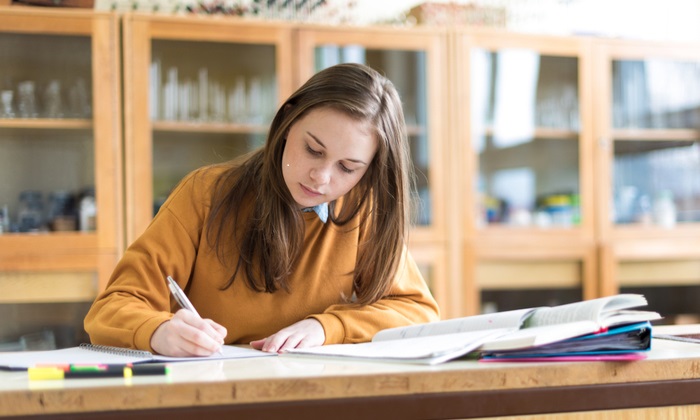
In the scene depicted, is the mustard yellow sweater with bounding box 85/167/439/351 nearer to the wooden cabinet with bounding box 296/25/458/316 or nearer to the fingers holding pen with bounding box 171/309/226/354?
the fingers holding pen with bounding box 171/309/226/354

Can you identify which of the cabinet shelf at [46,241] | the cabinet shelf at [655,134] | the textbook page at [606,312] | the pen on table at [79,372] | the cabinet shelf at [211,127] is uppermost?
the cabinet shelf at [211,127]

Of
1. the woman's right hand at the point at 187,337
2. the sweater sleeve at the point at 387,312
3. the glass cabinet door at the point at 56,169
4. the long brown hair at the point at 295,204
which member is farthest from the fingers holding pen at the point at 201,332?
the glass cabinet door at the point at 56,169

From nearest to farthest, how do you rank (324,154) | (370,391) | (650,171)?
(370,391) < (324,154) < (650,171)

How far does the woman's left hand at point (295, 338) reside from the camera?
1114 mm

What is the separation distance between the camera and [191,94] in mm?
2955

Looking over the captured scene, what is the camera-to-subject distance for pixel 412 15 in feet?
10.6

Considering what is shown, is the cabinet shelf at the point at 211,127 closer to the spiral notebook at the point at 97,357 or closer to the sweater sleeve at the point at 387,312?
the sweater sleeve at the point at 387,312

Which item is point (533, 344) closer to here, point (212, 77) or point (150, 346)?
point (150, 346)

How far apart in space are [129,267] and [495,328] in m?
0.59

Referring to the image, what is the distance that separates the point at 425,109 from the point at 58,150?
1.31m

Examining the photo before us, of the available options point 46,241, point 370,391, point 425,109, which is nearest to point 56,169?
point 46,241

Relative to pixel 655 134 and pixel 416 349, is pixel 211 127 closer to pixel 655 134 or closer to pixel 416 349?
pixel 655 134

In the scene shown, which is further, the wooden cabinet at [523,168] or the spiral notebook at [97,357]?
the wooden cabinet at [523,168]

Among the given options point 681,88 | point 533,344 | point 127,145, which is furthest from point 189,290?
point 681,88
